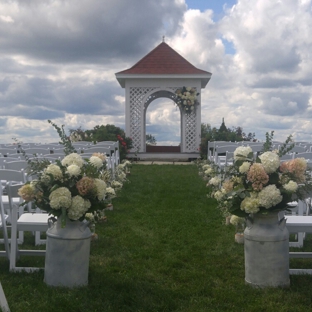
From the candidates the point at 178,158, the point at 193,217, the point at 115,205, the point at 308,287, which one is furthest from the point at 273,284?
the point at 178,158

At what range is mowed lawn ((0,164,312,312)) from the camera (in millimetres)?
4172

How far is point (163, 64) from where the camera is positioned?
805 inches

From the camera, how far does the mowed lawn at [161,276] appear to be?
4.17 metres

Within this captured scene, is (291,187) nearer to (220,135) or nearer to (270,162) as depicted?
(270,162)

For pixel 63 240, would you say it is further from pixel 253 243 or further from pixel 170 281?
pixel 253 243

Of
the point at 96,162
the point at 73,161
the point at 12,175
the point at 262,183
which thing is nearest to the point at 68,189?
the point at 73,161

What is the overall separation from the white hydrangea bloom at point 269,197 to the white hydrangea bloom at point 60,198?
1690 mm

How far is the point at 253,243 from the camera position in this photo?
455 centimetres

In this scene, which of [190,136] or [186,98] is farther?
[190,136]

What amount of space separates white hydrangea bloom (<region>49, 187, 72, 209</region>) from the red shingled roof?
15.6m

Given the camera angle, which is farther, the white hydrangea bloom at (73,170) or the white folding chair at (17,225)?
the white folding chair at (17,225)

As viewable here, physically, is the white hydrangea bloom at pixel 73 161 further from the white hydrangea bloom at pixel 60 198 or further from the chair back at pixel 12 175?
the chair back at pixel 12 175

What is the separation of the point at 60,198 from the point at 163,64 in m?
16.7

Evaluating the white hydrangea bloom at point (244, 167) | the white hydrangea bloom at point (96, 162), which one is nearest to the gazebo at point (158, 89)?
the white hydrangea bloom at point (96, 162)
